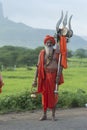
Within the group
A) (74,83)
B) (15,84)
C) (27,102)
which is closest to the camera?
(27,102)

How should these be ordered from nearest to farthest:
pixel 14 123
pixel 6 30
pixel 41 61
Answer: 1. pixel 14 123
2. pixel 41 61
3. pixel 6 30

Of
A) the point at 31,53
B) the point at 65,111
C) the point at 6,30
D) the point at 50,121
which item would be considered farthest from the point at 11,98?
the point at 6,30

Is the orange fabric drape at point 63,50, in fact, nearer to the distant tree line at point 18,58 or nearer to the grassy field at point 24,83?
the grassy field at point 24,83

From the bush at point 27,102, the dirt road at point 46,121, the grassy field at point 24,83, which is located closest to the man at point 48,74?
the dirt road at point 46,121

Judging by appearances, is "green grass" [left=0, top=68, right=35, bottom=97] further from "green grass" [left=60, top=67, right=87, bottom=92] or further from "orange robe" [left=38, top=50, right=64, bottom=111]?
"orange robe" [left=38, top=50, right=64, bottom=111]

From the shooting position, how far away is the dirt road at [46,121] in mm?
10523

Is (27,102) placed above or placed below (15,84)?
above

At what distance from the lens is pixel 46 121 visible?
11.5m

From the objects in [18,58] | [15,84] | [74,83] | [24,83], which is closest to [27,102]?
[15,84]

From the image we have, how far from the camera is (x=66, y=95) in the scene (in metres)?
14.6

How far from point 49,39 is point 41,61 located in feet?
1.76

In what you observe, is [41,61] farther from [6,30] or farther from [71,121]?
[6,30]

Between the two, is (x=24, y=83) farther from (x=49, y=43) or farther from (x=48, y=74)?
(x=49, y=43)

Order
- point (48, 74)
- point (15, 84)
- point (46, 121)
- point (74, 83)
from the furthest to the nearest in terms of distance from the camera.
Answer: point (74, 83)
point (15, 84)
point (48, 74)
point (46, 121)
